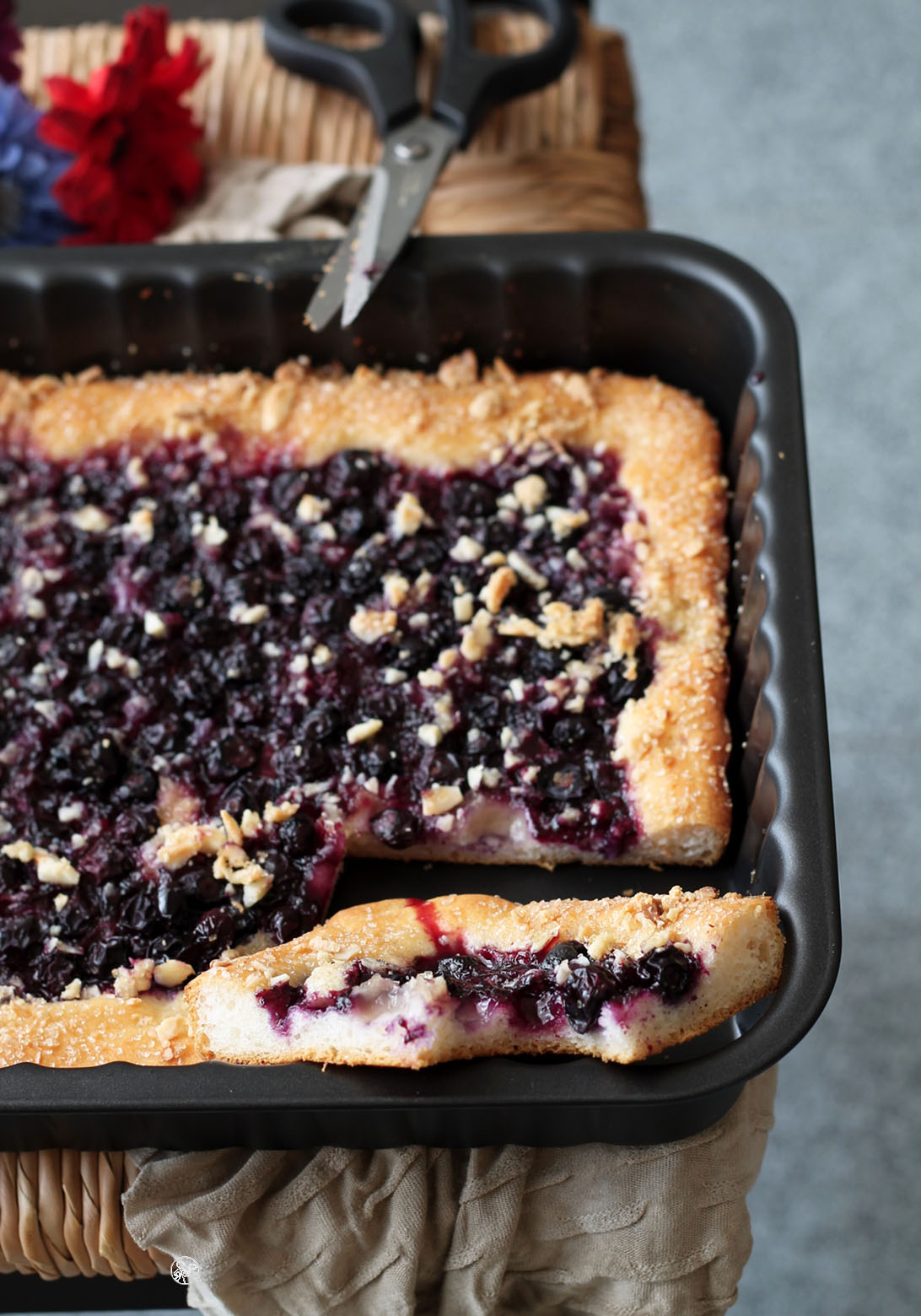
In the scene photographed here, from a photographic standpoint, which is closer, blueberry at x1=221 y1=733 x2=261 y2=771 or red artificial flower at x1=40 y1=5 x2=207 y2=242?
blueberry at x1=221 y1=733 x2=261 y2=771

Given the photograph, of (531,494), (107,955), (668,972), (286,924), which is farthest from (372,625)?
(668,972)

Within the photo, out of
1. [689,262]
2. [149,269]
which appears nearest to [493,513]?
[689,262]

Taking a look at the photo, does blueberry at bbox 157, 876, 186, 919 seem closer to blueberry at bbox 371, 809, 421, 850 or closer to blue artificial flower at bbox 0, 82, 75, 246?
blueberry at bbox 371, 809, 421, 850

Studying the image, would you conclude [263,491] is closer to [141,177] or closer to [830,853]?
[141,177]

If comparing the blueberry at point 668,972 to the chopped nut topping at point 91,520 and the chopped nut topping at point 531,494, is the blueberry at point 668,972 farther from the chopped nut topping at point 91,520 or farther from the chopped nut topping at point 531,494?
the chopped nut topping at point 91,520

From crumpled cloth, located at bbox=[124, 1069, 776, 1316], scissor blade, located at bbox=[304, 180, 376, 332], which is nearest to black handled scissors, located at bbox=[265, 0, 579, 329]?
scissor blade, located at bbox=[304, 180, 376, 332]
